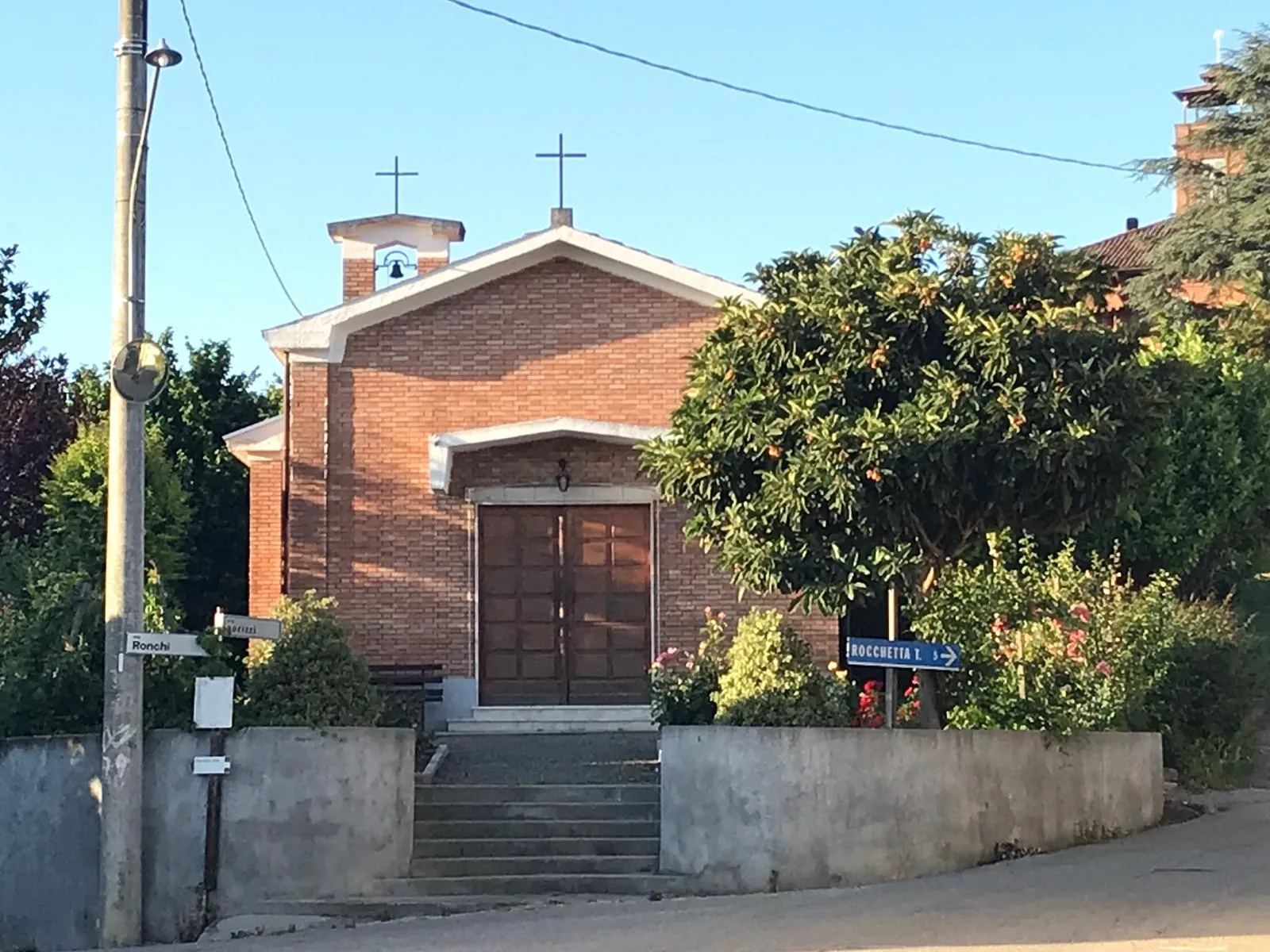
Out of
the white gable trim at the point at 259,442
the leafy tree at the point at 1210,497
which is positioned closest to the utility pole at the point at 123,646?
the white gable trim at the point at 259,442

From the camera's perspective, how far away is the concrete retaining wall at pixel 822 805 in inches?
463

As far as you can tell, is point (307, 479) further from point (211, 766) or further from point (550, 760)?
point (211, 766)

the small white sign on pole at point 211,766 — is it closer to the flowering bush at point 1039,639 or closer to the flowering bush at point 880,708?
the flowering bush at point 880,708

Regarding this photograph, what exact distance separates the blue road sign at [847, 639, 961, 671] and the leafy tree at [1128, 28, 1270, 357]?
15.1m

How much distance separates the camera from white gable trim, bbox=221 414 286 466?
20234 mm

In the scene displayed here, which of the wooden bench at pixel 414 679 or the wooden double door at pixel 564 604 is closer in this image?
the wooden bench at pixel 414 679

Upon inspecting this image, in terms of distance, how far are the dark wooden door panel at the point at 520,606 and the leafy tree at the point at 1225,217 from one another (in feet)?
44.1

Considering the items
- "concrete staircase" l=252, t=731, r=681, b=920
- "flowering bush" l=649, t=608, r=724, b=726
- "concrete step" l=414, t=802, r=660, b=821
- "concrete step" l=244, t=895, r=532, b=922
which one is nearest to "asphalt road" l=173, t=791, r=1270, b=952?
"concrete step" l=244, t=895, r=532, b=922

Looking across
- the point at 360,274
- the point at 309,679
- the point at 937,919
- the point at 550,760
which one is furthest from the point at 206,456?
the point at 937,919

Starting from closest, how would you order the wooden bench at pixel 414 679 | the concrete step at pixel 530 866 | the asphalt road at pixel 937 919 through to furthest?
the asphalt road at pixel 937 919 → the concrete step at pixel 530 866 → the wooden bench at pixel 414 679

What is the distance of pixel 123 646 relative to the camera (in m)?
11.1

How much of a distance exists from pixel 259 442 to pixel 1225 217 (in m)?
16.5

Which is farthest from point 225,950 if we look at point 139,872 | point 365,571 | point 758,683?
point 365,571

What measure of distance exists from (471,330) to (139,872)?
8.00 meters
